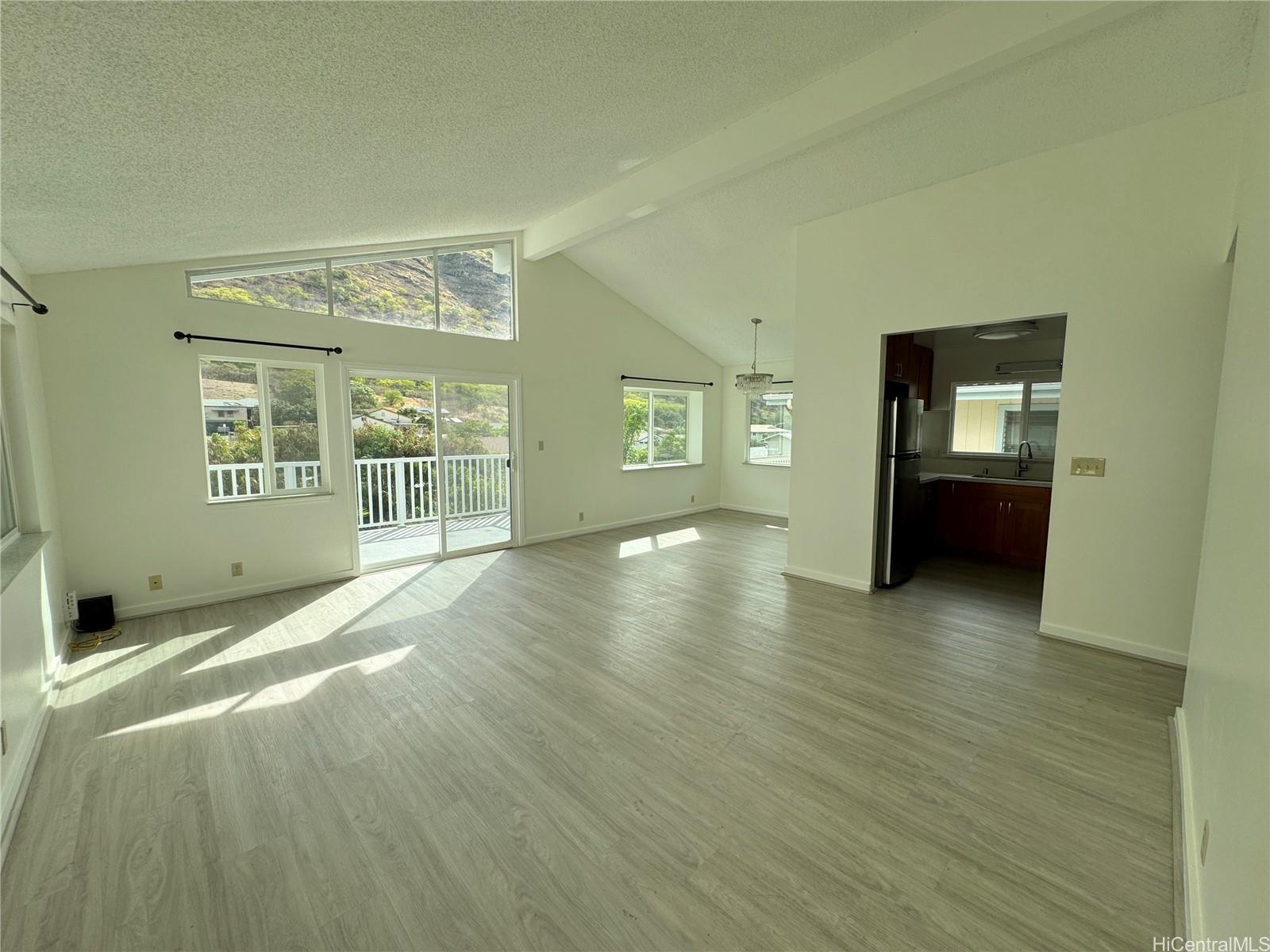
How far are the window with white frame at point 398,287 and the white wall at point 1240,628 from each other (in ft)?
17.3

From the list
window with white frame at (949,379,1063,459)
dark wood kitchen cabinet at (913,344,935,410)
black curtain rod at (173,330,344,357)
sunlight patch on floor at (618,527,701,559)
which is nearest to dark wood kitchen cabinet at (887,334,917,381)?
dark wood kitchen cabinet at (913,344,935,410)

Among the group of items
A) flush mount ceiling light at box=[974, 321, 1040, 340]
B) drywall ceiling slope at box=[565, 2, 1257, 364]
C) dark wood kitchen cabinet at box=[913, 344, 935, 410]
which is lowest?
dark wood kitchen cabinet at box=[913, 344, 935, 410]

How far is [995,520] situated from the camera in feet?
16.5

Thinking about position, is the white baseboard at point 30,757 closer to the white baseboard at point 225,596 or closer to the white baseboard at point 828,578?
the white baseboard at point 225,596

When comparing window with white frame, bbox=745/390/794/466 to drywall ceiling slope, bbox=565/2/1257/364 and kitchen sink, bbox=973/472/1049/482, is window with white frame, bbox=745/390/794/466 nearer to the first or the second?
drywall ceiling slope, bbox=565/2/1257/364

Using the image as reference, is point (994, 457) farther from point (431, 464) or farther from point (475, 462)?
point (431, 464)

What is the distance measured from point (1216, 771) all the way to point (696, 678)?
189 cm

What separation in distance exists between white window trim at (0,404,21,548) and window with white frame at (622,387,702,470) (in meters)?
5.23

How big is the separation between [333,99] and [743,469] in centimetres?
683

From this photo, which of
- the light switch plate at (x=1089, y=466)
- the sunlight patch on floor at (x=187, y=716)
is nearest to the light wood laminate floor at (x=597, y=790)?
the sunlight patch on floor at (x=187, y=716)

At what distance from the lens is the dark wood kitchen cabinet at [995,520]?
4789 millimetres

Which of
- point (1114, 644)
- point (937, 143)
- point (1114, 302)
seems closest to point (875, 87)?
point (937, 143)

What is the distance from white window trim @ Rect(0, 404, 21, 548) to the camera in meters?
2.67

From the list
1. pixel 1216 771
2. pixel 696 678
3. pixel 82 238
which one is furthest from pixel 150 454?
pixel 1216 771
